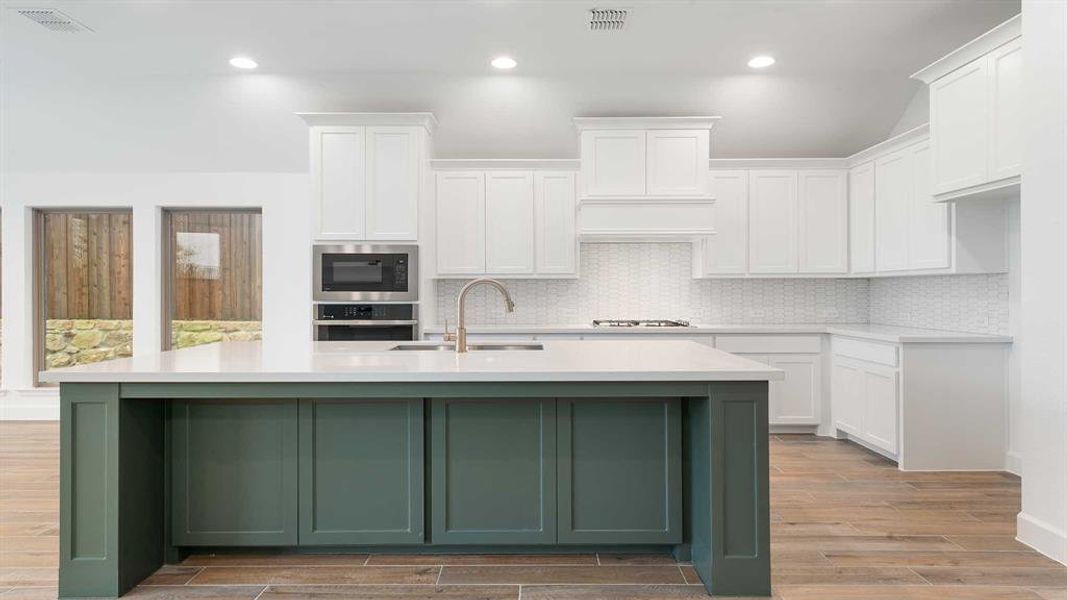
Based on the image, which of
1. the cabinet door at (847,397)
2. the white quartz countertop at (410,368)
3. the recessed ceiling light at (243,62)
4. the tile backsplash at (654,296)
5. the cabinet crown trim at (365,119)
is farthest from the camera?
the tile backsplash at (654,296)

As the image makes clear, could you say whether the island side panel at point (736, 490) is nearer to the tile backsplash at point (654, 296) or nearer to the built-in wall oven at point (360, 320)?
the built-in wall oven at point (360, 320)

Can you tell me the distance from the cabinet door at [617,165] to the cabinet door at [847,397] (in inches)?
83.0

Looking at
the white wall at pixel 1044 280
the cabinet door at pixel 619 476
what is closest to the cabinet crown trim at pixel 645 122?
the white wall at pixel 1044 280

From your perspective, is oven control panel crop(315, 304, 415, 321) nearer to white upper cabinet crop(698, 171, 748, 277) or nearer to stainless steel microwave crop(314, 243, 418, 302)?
stainless steel microwave crop(314, 243, 418, 302)

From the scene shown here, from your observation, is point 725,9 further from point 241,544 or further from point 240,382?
point 241,544

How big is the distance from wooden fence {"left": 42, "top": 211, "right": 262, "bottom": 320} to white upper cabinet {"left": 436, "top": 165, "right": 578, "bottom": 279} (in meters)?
1.94

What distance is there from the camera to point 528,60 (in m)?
4.88

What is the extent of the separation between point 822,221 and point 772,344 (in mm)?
1199

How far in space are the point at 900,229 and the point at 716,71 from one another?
1801mm

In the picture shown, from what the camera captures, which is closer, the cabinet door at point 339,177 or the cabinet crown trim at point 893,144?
the cabinet crown trim at point 893,144

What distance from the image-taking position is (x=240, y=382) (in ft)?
8.46

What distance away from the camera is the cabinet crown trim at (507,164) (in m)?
5.72

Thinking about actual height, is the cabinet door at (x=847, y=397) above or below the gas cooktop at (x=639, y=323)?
below

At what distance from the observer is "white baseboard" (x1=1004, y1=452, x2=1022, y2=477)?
4211 millimetres
